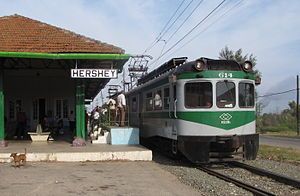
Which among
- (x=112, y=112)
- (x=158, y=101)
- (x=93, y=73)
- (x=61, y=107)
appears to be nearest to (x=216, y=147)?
(x=158, y=101)

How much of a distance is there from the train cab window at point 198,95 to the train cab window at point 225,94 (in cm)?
29

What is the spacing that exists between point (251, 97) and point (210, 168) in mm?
2591

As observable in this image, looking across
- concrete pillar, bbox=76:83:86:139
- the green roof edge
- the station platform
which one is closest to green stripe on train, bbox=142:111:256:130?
the station platform

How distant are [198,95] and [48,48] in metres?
6.22

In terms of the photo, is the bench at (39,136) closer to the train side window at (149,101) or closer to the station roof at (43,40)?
the station roof at (43,40)

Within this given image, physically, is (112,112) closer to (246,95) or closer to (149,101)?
(149,101)

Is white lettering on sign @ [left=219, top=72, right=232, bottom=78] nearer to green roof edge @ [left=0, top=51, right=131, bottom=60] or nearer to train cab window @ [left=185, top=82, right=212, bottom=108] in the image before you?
train cab window @ [left=185, top=82, right=212, bottom=108]

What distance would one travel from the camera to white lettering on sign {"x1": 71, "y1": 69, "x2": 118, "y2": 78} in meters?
18.1

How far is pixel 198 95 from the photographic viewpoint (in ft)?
49.2

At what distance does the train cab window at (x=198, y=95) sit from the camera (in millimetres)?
14897

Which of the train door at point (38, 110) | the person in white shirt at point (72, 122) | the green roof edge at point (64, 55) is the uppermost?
the green roof edge at point (64, 55)

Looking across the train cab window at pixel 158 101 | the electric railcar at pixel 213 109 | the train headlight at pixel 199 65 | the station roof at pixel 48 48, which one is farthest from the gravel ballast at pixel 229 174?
the station roof at pixel 48 48

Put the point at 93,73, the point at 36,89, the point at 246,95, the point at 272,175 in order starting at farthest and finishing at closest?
the point at 36,89 → the point at 93,73 → the point at 246,95 → the point at 272,175

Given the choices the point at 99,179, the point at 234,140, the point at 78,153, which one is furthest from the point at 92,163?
the point at 234,140
